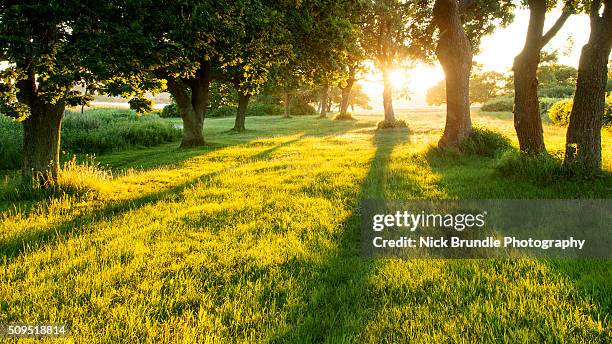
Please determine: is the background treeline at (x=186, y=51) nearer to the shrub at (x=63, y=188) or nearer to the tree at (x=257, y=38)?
the tree at (x=257, y=38)

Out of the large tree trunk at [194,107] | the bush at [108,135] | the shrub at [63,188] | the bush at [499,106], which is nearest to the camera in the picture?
the shrub at [63,188]

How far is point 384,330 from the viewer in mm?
2756

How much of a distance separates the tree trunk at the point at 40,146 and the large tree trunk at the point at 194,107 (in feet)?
33.5

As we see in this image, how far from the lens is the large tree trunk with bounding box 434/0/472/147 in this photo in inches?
440

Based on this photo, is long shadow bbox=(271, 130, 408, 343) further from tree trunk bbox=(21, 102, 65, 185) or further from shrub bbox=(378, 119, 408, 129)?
shrub bbox=(378, 119, 408, 129)

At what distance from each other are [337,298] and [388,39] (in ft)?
90.3

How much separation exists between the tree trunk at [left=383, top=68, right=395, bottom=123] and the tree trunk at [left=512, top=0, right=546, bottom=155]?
20639mm

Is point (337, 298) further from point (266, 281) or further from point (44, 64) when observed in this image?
point (44, 64)

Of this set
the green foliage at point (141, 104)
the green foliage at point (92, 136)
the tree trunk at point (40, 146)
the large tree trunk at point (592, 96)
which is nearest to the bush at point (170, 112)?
the green foliage at point (92, 136)

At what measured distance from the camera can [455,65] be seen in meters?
11.3

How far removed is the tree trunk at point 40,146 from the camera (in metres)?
7.86

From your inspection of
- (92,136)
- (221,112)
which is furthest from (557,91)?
(92,136)

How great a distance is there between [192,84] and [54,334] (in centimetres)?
1839

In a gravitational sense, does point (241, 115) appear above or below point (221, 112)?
below
